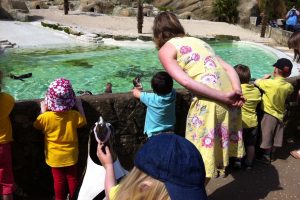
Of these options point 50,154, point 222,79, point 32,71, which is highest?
point 222,79

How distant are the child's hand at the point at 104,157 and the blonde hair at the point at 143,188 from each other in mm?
677

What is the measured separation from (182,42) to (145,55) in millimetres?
10074

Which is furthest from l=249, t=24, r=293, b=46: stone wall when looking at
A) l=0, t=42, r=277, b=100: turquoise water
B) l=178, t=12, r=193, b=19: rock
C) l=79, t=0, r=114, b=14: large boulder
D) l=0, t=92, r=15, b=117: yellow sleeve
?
l=0, t=92, r=15, b=117: yellow sleeve

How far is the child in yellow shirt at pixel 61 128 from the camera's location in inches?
127

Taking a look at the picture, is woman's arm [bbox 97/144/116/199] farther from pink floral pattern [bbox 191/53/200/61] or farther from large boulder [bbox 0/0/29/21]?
large boulder [bbox 0/0/29/21]

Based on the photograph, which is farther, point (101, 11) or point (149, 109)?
point (101, 11)

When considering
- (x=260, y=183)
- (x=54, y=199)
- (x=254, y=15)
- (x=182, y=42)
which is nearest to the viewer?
(x=182, y=42)

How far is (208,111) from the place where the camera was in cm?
315

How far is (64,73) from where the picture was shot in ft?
34.1

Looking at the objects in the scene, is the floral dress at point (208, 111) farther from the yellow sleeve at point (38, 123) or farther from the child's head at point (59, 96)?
the yellow sleeve at point (38, 123)

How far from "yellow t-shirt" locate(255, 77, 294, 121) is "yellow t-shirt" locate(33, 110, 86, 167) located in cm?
218

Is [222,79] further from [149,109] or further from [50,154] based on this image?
[50,154]

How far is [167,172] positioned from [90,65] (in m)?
10.0

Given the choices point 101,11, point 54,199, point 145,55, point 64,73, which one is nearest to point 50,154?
point 54,199
